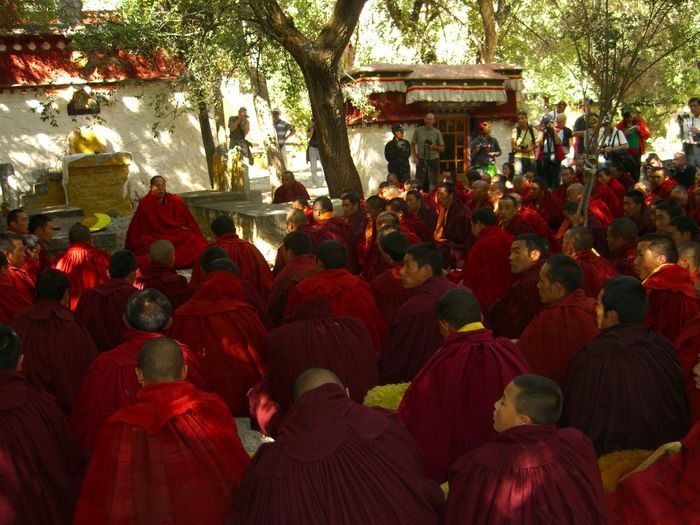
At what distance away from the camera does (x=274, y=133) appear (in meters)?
16.8

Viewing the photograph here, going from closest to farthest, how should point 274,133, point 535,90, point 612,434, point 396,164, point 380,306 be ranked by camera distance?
1. point 612,434
2. point 380,306
3. point 396,164
4. point 274,133
5. point 535,90

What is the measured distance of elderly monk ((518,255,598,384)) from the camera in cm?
493

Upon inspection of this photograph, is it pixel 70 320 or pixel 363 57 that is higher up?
pixel 363 57

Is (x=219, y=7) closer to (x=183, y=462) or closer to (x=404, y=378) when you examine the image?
(x=404, y=378)

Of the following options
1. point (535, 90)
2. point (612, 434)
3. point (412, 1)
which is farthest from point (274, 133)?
point (535, 90)

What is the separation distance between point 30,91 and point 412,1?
36.4 ft

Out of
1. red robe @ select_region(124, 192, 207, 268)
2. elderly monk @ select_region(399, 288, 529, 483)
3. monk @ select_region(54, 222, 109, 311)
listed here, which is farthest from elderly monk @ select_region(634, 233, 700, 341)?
red robe @ select_region(124, 192, 207, 268)

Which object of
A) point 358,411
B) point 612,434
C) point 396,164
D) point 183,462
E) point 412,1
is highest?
point 412,1

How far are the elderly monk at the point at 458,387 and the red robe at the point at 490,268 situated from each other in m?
3.66

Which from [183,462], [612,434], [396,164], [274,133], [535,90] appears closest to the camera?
[183,462]

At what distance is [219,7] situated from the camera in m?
11.8

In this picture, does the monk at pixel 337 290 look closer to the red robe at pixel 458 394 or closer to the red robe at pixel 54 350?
the red robe at pixel 54 350

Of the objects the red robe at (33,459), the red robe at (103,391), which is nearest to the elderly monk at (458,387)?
the red robe at (103,391)

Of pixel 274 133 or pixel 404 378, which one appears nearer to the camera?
pixel 404 378
